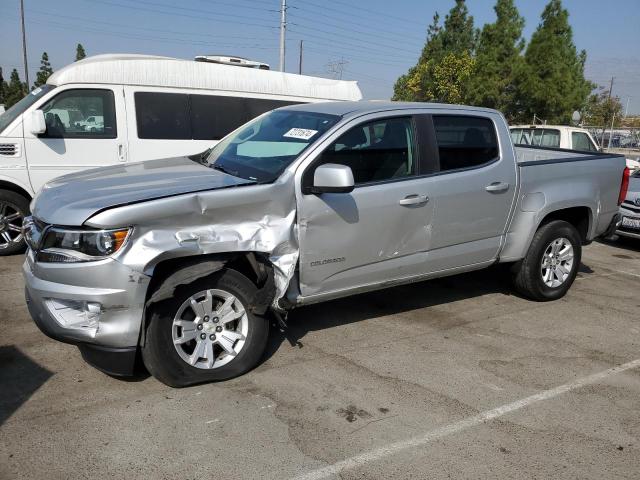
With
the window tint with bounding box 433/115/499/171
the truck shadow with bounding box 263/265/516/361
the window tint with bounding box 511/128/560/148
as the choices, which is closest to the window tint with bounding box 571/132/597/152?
the window tint with bounding box 511/128/560/148

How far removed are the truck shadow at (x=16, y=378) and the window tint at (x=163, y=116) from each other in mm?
4030

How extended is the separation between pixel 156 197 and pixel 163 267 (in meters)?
0.45

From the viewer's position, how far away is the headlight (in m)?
3.23

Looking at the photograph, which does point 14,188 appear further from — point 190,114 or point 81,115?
point 190,114

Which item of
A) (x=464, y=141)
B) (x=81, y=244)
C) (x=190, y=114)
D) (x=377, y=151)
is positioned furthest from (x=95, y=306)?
(x=190, y=114)

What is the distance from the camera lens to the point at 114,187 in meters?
3.62

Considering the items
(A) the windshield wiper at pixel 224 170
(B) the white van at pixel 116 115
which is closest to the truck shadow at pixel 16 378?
(A) the windshield wiper at pixel 224 170

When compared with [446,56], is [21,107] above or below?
below

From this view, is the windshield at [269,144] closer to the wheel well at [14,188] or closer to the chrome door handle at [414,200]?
the chrome door handle at [414,200]

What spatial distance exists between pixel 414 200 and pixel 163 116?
15.0ft

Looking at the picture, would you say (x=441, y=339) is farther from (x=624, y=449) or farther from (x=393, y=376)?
(x=624, y=449)

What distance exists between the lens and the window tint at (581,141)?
1177 centimetres

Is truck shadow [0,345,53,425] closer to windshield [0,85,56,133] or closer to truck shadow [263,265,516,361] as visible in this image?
truck shadow [263,265,516,361]

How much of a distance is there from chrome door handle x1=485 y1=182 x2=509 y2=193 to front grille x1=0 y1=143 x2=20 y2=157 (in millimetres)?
5499
